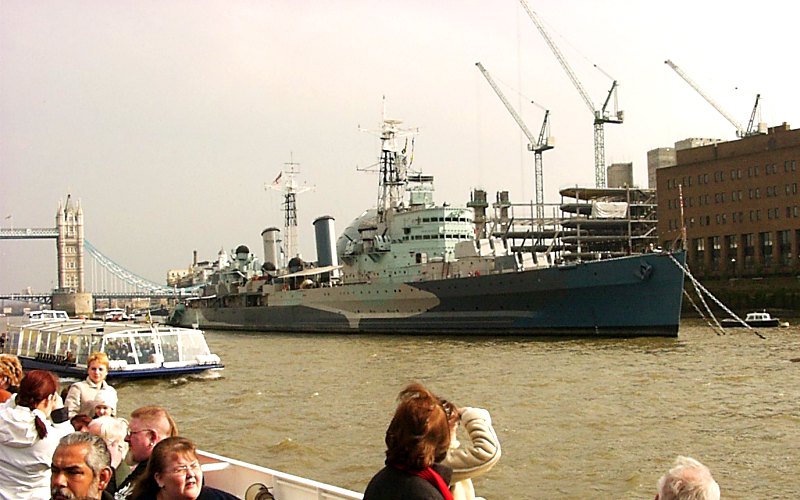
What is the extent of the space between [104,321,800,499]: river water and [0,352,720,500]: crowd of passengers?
20.7ft

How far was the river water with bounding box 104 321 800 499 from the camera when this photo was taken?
10781 mm

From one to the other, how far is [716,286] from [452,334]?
25558 millimetres

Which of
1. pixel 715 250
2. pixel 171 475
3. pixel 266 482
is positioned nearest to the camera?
pixel 171 475

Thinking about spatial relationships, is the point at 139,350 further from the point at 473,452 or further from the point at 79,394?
the point at 473,452

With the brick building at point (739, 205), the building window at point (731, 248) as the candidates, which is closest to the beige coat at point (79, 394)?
the brick building at point (739, 205)

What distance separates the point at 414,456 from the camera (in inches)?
121

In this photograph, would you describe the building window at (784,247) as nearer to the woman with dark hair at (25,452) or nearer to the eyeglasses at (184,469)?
the woman with dark hair at (25,452)

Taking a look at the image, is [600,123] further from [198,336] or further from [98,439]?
[98,439]

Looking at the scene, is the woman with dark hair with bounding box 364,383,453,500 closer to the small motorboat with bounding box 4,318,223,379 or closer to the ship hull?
the small motorboat with bounding box 4,318,223,379

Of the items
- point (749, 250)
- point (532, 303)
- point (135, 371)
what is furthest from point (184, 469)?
point (749, 250)

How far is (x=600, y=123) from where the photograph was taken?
85.4 meters

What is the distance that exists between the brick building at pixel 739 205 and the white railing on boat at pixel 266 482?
52.1m

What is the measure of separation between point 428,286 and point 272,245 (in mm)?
27350

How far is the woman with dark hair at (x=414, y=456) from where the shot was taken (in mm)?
3064
